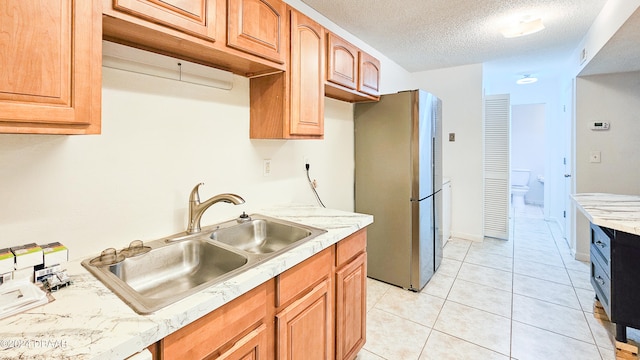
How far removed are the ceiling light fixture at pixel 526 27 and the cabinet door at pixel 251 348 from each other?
3030 millimetres

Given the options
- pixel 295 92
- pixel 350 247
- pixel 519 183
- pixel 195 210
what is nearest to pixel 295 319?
pixel 350 247

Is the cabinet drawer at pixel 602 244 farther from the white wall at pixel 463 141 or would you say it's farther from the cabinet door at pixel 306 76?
the cabinet door at pixel 306 76

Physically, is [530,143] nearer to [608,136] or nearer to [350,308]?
[608,136]

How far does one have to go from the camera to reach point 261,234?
1701 millimetres

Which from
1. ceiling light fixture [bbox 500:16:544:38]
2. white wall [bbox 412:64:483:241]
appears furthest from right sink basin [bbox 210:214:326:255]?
white wall [bbox 412:64:483:241]

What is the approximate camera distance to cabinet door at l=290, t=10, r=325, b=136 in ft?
5.47

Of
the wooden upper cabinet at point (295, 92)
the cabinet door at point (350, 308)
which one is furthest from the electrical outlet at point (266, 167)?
the cabinet door at point (350, 308)

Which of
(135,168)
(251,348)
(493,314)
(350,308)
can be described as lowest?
(493,314)

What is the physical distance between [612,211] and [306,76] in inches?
83.3

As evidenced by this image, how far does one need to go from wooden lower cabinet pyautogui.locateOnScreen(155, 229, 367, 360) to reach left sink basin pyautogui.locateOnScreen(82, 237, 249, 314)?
0.14m

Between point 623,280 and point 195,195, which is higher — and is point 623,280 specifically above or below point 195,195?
below

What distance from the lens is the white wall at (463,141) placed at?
152 inches

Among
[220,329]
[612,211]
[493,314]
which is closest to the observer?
[220,329]

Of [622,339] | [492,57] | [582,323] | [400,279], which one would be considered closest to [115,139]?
[400,279]
